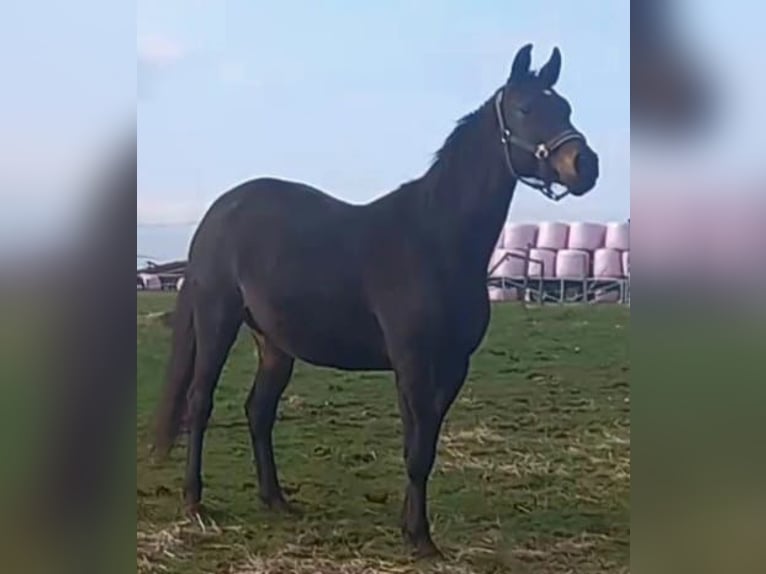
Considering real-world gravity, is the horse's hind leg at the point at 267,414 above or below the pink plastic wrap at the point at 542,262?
below

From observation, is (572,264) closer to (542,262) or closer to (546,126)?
(542,262)

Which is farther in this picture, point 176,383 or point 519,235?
point 176,383

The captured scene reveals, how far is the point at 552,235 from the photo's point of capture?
2.34 metres

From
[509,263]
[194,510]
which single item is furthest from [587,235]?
[194,510]

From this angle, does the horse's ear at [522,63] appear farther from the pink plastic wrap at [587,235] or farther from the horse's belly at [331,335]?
the horse's belly at [331,335]

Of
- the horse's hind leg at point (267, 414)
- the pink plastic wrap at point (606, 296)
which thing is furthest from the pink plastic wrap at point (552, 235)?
the horse's hind leg at point (267, 414)

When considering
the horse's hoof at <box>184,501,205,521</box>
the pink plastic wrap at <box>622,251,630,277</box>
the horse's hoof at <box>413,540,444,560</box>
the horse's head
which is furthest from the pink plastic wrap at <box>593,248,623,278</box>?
the horse's hoof at <box>184,501,205,521</box>

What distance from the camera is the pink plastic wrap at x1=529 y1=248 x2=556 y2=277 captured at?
2.34 metres

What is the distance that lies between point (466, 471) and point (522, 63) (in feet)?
2.73

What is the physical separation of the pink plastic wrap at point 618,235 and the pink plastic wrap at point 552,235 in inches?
3.3

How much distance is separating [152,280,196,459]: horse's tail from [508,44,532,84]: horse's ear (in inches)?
32.3

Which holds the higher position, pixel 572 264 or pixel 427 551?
pixel 572 264

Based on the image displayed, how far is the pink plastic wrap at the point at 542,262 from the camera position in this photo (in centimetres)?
234

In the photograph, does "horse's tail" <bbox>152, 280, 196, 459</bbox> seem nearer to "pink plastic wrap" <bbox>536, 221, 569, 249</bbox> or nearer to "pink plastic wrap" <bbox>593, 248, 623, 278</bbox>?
"pink plastic wrap" <bbox>536, 221, 569, 249</bbox>
